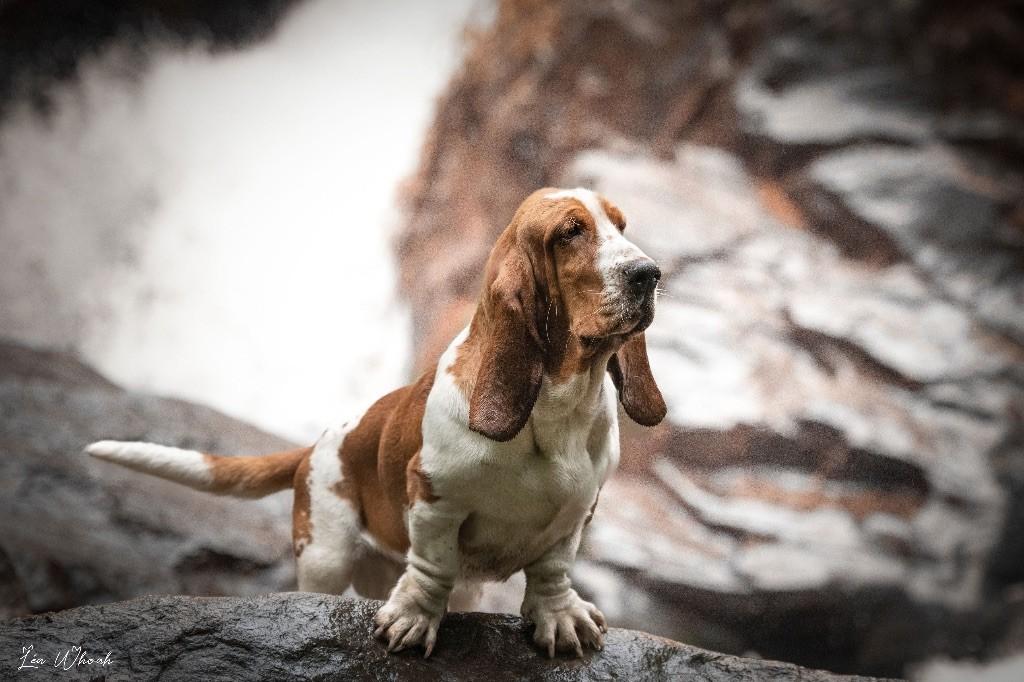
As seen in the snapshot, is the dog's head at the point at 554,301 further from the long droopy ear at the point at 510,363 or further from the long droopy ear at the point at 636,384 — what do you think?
the long droopy ear at the point at 636,384

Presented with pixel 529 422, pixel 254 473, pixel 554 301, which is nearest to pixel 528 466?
pixel 529 422

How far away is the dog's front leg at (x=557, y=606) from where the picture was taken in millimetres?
2324

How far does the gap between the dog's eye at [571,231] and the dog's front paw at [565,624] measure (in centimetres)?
98

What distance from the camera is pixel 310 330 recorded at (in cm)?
505

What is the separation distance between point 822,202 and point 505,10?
2.34 metres

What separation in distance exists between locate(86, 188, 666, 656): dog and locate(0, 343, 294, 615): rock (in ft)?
5.99

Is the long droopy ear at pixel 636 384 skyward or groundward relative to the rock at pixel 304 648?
skyward

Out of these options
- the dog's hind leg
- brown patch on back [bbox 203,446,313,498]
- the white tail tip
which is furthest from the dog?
the white tail tip

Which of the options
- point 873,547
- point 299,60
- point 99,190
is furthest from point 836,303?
point 99,190

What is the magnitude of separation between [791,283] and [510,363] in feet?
12.1

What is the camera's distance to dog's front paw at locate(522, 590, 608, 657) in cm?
231

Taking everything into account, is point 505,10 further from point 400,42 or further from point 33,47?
point 33,47

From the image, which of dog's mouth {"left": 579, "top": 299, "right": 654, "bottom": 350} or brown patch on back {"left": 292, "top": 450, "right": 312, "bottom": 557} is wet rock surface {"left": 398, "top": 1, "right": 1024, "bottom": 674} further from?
dog's mouth {"left": 579, "top": 299, "right": 654, "bottom": 350}

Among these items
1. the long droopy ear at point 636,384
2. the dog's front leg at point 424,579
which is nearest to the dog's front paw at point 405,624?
the dog's front leg at point 424,579
